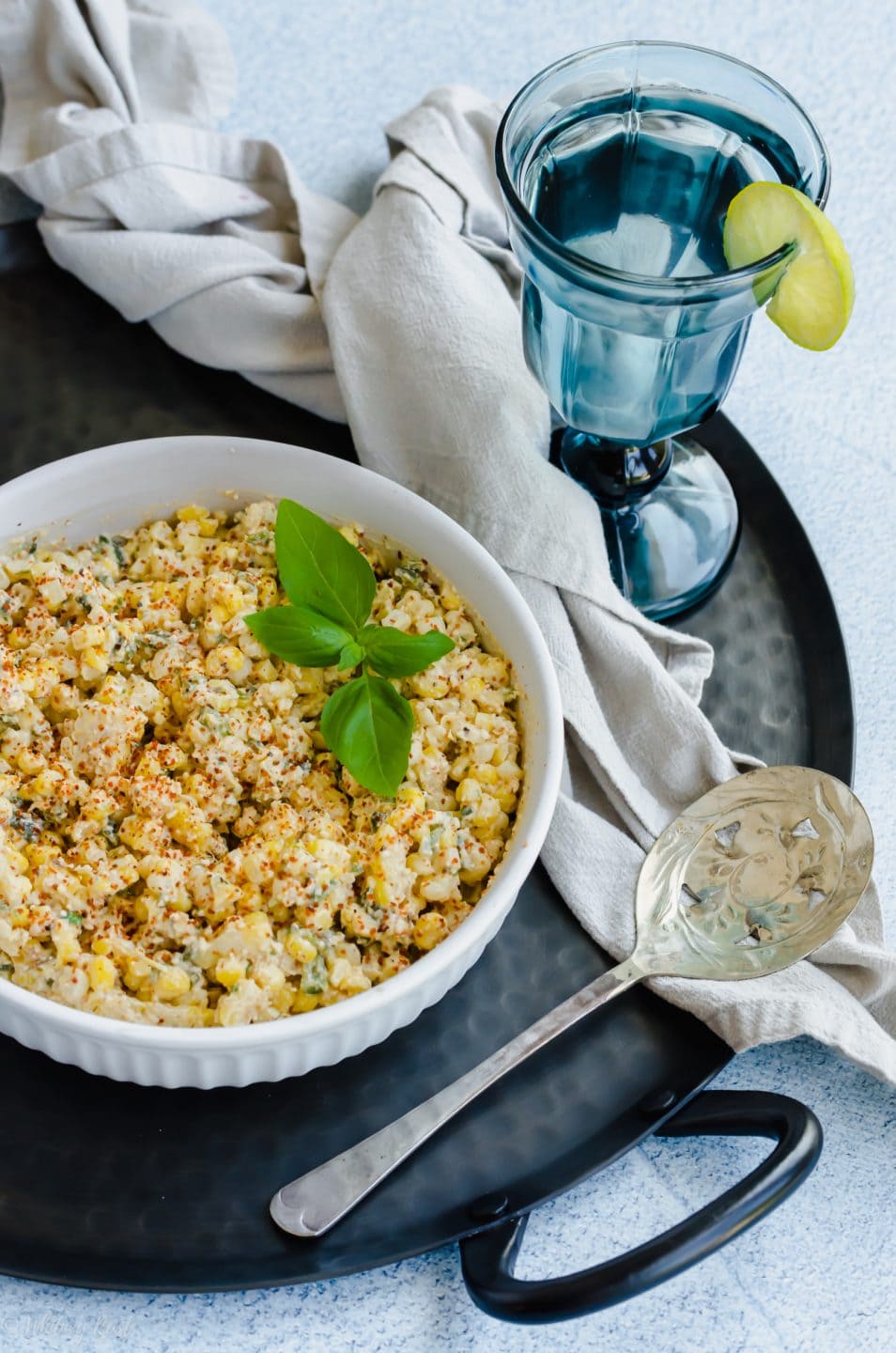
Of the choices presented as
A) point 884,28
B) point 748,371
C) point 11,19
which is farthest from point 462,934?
point 884,28

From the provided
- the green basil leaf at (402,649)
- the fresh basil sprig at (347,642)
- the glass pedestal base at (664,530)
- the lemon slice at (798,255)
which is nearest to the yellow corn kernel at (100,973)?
the fresh basil sprig at (347,642)

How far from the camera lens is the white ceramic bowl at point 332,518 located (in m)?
1.53

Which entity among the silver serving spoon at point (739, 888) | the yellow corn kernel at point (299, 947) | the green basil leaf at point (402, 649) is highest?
the green basil leaf at point (402, 649)

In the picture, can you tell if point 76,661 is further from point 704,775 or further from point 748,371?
point 748,371

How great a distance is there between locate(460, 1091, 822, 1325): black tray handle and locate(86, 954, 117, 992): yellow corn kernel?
51 cm

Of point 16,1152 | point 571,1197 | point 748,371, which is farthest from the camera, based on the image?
point 748,371

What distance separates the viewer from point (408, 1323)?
173cm

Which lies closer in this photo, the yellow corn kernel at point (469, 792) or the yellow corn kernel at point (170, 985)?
the yellow corn kernel at point (170, 985)

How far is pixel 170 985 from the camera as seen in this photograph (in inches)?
61.7

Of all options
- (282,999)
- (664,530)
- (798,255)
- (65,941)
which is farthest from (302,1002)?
(798,255)

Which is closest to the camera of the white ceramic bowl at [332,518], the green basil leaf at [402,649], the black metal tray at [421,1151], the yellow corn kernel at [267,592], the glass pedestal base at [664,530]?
the white ceramic bowl at [332,518]

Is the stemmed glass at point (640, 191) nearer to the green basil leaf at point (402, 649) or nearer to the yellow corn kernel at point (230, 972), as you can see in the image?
the green basil leaf at point (402, 649)

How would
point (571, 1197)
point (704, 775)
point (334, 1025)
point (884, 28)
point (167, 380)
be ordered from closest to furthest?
1. point (334, 1025)
2. point (571, 1197)
3. point (704, 775)
4. point (167, 380)
5. point (884, 28)

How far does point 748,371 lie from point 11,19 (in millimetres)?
1265
